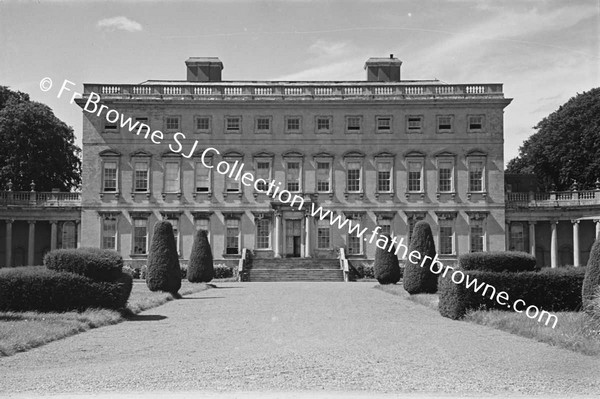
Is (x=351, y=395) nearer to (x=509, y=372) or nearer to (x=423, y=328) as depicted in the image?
(x=509, y=372)

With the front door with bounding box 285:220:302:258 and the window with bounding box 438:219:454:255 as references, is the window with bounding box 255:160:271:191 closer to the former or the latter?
the front door with bounding box 285:220:302:258

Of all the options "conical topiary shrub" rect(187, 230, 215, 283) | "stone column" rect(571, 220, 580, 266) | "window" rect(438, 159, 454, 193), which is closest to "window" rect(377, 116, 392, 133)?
"window" rect(438, 159, 454, 193)

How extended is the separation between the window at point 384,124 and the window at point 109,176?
15237 mm

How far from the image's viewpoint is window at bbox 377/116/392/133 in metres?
46.8

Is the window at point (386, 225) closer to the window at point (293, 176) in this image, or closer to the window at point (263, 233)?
the window at point (293, 176)

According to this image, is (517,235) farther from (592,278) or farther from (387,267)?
(592,278)

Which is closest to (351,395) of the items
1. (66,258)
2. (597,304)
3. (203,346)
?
(203,346)

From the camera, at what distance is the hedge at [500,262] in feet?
64.6

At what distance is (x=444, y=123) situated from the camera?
4669 cm

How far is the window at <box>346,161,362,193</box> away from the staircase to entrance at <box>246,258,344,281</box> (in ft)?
15.1

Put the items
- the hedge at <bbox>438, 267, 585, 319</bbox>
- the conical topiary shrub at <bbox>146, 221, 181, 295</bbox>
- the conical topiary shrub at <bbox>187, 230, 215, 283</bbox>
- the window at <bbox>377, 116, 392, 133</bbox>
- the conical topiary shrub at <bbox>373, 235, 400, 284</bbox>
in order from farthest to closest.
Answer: the window at <bbox>377, 116, 392, 133</bbox>
the conical topiary shrub at <bbox>187, 230, 215, 283</bbox>
the conical topiary shrub at <bbox>373, 235, 400, 284</bbox>
the conical topiary shrub at <bbox>146, 221, 181, 295</bbox>
the hedge at <bbox>438, 267, 585, 319</bbox>

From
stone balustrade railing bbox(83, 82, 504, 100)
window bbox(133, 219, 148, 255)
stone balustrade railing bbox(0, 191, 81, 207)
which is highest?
stone balustrade railing bbox(83, 82, 504, 100)

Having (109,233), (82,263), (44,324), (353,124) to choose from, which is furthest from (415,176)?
(44,324)

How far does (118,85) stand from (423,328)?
1358 inches
